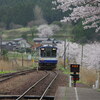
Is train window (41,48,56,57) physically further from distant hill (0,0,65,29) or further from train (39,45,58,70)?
distant hill (0,0,65,29)

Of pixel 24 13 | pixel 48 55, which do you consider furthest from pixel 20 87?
pixel 24 13

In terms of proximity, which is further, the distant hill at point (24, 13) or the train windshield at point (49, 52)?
the distant hill at point (24, 13)

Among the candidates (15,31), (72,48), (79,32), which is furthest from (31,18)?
(72,48)

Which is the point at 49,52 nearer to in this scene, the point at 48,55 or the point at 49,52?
the point at 49,52

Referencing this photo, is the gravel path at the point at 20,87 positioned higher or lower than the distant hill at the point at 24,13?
lower

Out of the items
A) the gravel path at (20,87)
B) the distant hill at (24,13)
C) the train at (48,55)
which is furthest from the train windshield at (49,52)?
the distant hill at (24,13)

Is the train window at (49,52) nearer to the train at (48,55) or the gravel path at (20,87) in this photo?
the train at (48,55)

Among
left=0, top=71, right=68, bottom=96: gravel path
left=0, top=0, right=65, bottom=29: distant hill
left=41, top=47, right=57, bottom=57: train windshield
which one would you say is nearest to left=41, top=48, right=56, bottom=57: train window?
left=41, top=47, right=57, bottom=57: train windshield

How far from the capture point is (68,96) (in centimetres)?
1031

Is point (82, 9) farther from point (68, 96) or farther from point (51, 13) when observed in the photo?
point (51, 13)

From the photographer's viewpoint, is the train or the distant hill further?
the distant hill

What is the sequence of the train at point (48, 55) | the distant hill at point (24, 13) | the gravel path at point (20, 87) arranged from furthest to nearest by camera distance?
1. the distant hill at point (24, 13)
2. the train at point (48, 55)
3. the gravel path at point (20, 87)

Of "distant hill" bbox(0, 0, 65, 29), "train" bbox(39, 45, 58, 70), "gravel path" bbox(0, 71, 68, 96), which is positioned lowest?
"gravel path" bbox(0, 71, 68, 96)

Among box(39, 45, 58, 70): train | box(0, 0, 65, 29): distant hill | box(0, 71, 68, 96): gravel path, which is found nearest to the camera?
box(0, 71, 68, 96): gravel path
